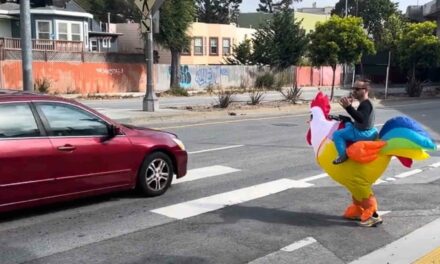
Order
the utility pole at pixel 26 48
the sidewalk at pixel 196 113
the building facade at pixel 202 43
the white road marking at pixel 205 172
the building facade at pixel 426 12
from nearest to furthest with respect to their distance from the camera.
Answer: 1. the white road marking at pixel 205 172
2. the utility pole at pixel 26 48
3. the sidewalk at pixel 196 113
4. the building facade at pixel 426 12
5. the building facade at pixel 202 43

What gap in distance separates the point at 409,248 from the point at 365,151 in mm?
1064

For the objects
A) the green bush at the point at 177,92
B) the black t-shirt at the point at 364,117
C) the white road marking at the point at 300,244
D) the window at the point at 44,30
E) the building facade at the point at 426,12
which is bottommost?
the green bush at the point at 177,92

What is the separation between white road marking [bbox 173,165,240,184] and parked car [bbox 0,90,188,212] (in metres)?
1.14

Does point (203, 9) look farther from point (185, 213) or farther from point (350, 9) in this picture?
point (185, 213)

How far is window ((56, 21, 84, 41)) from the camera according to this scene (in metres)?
40.7

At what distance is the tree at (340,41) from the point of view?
26.2 m

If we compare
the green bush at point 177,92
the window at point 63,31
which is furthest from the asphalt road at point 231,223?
the window at point 63,31

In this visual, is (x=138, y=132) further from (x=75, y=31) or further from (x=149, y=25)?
(x=75, y=31)

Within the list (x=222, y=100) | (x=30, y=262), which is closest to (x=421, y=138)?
(x=30, y=262)

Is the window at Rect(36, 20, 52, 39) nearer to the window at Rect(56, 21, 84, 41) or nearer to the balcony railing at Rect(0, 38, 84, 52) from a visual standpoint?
the window at Rect(56, 21, 84, 41)

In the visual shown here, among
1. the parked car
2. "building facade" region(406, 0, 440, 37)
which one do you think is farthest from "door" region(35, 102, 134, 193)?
"building facade" region(406, 0, 440, 37)

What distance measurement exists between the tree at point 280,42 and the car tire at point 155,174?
4338 cm

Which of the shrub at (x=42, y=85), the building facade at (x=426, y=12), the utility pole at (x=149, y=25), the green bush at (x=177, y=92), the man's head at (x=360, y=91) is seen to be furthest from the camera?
the building facade at (x=426, y=12)

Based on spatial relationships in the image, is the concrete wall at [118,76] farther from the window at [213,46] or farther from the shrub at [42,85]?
the window at [213,46]
